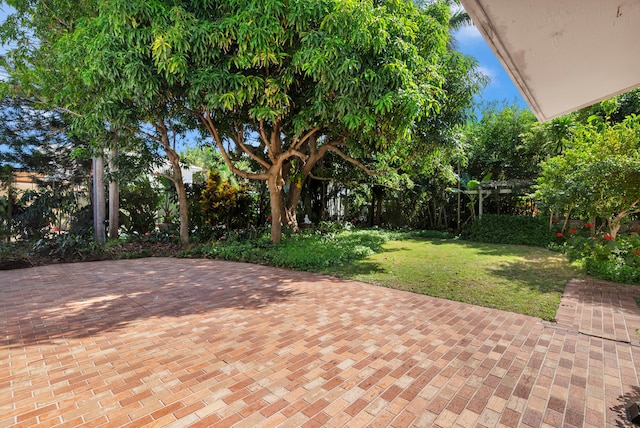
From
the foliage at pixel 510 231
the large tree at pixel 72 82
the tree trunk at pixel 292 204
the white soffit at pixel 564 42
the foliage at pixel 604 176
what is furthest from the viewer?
the tree trunk at pixel 292 204

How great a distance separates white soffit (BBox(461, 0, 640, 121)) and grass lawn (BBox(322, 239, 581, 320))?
2903 mm

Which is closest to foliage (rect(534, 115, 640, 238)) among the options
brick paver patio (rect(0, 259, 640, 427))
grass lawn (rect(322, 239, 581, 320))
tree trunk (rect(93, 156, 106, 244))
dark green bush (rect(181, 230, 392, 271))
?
grass lawn (rect(322, 239, 581, 320))

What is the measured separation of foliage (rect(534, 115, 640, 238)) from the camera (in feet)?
20.6

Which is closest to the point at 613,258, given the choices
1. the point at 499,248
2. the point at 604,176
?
the point at 604,176

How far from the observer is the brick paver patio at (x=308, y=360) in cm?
217

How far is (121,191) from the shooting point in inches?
427

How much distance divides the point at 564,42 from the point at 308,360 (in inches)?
115

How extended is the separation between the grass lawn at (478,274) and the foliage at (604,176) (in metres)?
1.42

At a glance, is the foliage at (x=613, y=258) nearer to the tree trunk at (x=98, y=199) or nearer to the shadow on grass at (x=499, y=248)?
the shadow on grass at (x=499, y=248)

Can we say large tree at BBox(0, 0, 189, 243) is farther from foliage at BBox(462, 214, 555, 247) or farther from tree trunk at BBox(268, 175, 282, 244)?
foliage at BBox(462, 214, 555, 247)

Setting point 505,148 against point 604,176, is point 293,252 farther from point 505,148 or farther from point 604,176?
point 505,148

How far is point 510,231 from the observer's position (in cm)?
1090

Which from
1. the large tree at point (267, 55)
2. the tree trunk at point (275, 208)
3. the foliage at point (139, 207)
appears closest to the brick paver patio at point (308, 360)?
the large tree at point (267, 55)

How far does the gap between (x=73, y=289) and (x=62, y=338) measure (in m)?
2.30
